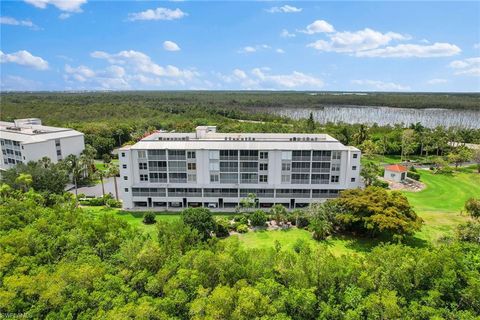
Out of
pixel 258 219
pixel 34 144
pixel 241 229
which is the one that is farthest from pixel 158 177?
pixel 34 144

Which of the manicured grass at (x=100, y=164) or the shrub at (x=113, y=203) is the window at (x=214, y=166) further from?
the manicured grass at (x=100, y=164)

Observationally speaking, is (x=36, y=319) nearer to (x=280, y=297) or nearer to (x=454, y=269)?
(x=280, y=297)

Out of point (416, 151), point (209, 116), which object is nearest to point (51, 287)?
point (416, 151)

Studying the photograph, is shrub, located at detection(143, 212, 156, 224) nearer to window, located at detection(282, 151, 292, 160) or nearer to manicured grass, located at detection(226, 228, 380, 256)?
manicured grass, located at detection(226, 228, 380, 256)

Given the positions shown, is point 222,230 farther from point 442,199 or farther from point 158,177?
point 442,199

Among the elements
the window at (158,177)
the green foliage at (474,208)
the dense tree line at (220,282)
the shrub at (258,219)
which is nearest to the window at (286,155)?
the shrub at (258,219)

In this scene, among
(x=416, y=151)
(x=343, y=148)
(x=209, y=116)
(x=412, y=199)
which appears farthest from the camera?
(x=209, y=116)

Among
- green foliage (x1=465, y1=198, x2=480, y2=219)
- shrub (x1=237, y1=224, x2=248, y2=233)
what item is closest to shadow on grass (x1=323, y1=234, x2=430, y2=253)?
green foliage (x1=465, y1=198, x2=480, y2=219)
